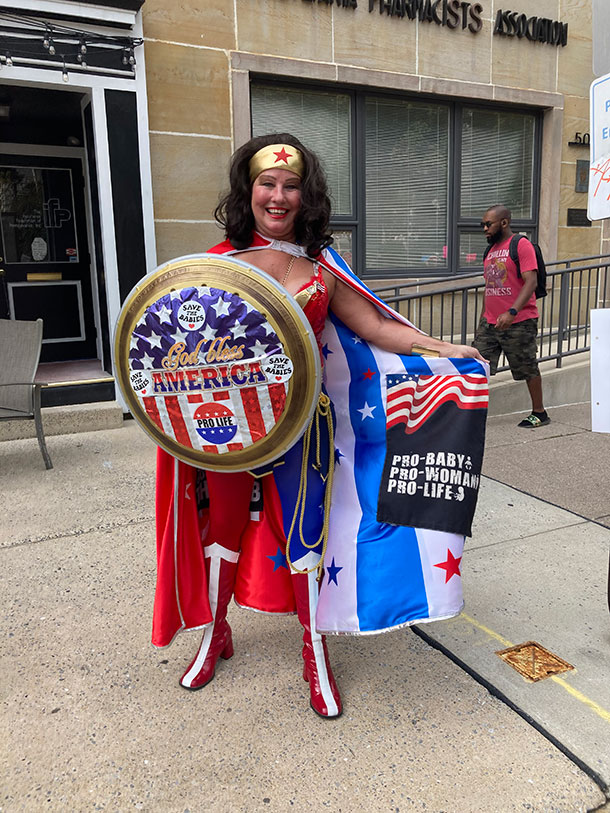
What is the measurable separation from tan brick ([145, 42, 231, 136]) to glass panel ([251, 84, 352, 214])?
508 mm

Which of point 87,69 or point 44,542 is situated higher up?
point 87,69

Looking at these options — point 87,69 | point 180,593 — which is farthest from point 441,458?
point 87,69

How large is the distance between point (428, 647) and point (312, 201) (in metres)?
1.75

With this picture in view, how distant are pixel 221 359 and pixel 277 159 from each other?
27.6 inches

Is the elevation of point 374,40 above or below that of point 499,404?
above

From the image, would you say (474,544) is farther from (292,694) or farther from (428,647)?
(292,694)

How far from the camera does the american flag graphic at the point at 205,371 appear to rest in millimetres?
1830

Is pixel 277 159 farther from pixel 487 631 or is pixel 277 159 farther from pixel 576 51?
pixel 576 51

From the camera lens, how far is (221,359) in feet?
6.09

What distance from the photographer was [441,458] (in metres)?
2.17

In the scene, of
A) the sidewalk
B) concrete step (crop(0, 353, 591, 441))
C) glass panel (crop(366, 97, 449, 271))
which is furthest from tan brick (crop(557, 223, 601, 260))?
the sidewalk

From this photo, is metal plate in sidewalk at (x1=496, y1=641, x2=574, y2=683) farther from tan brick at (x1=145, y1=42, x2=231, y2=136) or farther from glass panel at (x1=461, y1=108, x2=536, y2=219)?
glass panel at (x1=461, y1=108, x2=536, y2=219)

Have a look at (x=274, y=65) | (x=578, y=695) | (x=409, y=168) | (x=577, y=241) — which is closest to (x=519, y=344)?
(x=409, y=168)

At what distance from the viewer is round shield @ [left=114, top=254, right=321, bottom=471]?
183 cm
